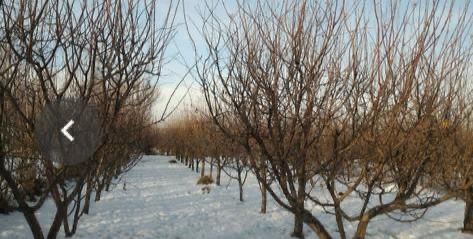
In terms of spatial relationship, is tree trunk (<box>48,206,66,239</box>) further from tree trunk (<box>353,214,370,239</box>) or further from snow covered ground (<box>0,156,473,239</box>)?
snow covered ground (<box>0,156,473,239</box>)

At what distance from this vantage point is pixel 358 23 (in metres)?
3.83

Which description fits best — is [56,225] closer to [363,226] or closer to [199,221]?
[363,226]

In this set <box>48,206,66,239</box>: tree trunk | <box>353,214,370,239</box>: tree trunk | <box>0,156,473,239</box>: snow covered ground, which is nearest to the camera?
<box>48,206,66,239</box>: tree trunk

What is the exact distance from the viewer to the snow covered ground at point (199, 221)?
7.75 metres

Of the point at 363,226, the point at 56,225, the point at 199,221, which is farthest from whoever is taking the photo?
the point at 199,221

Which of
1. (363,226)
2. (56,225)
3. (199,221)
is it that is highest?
(56,225)

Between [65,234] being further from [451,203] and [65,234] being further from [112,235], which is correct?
[451,203]

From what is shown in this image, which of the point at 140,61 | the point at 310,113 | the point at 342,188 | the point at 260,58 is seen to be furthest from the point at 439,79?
the point at 342,188

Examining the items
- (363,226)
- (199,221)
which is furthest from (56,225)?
(199,221)

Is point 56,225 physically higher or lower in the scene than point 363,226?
higher

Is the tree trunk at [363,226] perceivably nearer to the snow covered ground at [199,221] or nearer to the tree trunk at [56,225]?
the tree trunk at [56,225]

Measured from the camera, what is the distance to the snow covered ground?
7.75m

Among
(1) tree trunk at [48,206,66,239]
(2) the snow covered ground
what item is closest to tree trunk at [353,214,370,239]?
(1) tree trunk at [48,206,66,239]

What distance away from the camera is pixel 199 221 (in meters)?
8.96
